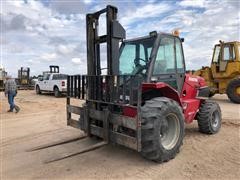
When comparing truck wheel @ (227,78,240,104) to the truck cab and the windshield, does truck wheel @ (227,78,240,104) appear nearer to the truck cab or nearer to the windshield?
the windshield

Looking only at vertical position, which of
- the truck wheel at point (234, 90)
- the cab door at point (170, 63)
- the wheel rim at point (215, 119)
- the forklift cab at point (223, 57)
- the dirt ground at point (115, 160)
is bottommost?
the dirt ground at point (115, 160)

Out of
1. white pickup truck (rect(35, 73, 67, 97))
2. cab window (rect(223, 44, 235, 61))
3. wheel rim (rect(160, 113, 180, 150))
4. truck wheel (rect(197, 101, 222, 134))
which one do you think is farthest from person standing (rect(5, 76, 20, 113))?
cab window (rect(223, 44, 235, 61))

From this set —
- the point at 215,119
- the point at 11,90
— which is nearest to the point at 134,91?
the point at 215,119

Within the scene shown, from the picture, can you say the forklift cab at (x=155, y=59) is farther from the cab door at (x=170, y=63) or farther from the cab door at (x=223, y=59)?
the cab door at (x=223, y=59)

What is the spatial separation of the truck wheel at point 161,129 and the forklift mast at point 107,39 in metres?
1.11

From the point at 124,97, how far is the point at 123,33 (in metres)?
1.30

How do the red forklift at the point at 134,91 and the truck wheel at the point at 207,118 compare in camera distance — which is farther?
the truck wheel at the point at 207,118

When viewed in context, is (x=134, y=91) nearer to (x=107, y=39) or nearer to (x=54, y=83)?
(x=107, y=39)

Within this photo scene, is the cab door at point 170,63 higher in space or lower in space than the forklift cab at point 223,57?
lower

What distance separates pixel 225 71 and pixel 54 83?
38.1ft

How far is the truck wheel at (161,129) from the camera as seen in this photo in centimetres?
493

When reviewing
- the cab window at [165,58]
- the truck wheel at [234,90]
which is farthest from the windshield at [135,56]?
the truck wheel at [234,90]

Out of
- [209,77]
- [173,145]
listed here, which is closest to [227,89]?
[209,77]

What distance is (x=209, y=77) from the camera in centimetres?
1608
